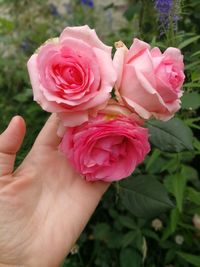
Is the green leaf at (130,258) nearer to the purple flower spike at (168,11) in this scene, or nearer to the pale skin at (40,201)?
the pale skin at (40,201)

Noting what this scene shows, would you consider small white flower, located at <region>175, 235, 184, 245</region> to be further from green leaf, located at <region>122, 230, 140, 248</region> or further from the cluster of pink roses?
the cluster of pink roses

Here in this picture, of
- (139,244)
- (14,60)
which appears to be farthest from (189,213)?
(14,60)

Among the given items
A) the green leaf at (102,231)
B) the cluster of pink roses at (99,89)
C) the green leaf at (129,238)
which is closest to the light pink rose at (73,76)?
the cluster of pink roses at (99,89)

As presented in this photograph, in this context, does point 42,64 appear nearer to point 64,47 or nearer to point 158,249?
point 64,47

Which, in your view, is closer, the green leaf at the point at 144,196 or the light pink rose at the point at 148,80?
the light pink rose at the point at 148,80

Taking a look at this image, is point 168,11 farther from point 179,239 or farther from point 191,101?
point 179,239

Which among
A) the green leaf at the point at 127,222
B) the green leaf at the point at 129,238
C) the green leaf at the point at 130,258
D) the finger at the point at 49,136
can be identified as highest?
the finger at the point at 49,136
